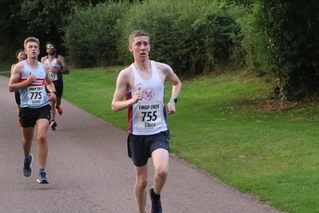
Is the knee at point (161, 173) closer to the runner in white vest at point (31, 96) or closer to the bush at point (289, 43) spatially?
the runner in white vest at point (31, 96)

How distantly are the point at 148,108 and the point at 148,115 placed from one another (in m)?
0.07

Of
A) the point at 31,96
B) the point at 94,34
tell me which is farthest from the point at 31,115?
the point at 94,34

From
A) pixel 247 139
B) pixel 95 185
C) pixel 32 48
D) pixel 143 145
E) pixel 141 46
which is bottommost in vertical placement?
pixel 247 139

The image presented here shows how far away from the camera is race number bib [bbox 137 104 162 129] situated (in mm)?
6258

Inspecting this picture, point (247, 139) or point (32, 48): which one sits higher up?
point (32, 48)

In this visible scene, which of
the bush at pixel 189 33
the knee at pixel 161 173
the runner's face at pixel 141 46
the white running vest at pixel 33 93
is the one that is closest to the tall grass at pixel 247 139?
the knee at pixel 161 173

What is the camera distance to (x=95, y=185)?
847 cm

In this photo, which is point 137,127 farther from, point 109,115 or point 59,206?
point 109,115

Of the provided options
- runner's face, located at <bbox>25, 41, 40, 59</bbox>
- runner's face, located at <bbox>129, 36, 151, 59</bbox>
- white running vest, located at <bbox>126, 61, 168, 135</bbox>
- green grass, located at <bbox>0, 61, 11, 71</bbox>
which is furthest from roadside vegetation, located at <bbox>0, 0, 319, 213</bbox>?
green grass, located at <bbox>0, 61, 11, 71</bbox>

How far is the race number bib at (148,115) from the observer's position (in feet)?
20.5

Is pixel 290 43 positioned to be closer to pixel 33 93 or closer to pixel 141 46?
pixel 33 93

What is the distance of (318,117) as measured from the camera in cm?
1541

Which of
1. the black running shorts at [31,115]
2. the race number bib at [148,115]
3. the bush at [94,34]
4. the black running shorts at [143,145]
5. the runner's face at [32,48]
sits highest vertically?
the runner's face at [32,48]

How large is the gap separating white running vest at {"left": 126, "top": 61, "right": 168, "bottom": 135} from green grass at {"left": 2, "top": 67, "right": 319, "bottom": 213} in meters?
1.74
